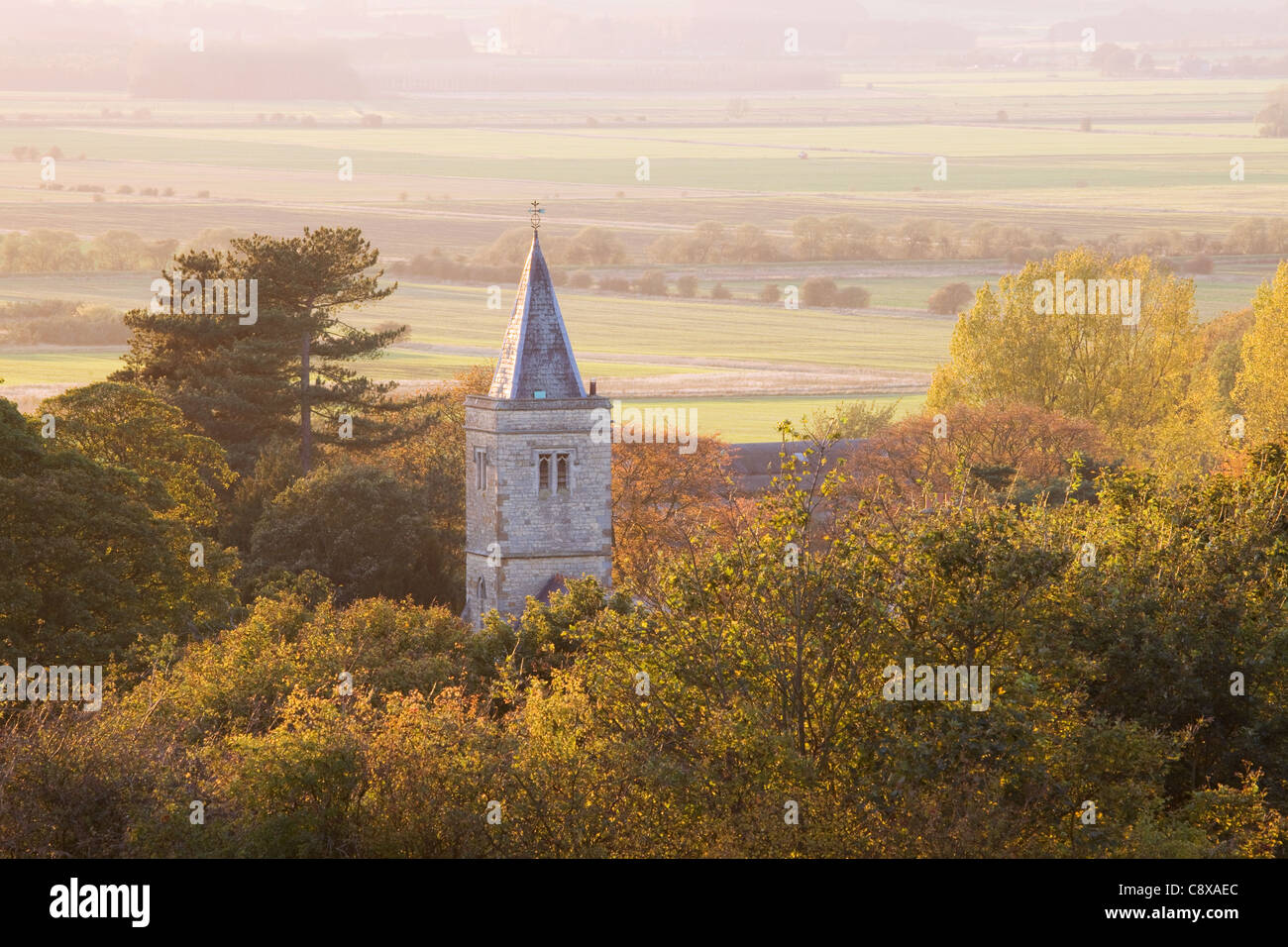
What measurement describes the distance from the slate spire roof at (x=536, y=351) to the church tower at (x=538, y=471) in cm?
3

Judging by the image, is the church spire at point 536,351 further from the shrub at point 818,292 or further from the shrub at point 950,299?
the shrub at point 818,292

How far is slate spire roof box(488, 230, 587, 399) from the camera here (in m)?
56.4

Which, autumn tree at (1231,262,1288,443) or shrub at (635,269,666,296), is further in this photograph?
shrub at (635,269,666,296)

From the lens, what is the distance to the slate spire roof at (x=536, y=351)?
56.4m

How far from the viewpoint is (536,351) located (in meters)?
56.7

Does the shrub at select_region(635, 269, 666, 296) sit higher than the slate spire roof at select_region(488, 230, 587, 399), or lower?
higher

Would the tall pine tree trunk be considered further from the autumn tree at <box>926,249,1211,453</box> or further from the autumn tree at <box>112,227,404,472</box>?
the autumn tree at <box>926,249,1211,453</box>

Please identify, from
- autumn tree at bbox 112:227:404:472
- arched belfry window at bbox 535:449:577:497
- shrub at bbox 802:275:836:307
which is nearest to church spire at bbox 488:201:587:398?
arched belfry window at bbox 535:449:577:497

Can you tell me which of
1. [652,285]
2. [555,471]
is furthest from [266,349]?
[652,285]

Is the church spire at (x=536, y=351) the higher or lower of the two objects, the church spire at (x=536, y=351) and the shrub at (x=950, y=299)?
the lower

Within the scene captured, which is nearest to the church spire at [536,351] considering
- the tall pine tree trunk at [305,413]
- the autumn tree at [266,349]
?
the autumn tree at [266,349]

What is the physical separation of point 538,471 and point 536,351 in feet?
11.5

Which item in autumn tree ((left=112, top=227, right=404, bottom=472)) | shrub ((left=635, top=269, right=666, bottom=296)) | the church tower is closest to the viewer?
the church tower
